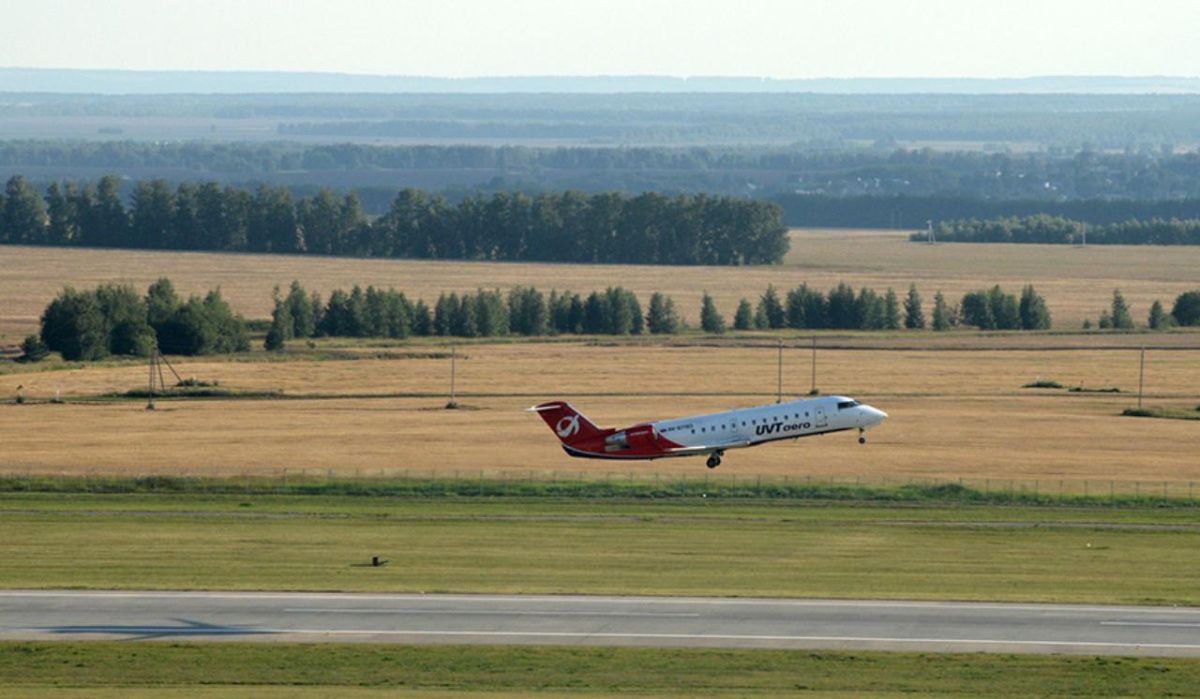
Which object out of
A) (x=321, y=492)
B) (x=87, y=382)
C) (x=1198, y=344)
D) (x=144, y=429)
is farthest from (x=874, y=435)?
(x=1198, y=344)

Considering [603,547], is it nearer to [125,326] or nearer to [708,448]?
[708,448]

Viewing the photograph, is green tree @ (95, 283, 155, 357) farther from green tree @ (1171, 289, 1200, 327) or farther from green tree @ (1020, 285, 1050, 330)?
green tree @ (1171, 289, 1200, 327)

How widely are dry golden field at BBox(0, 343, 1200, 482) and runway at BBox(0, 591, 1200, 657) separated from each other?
34.4 meters

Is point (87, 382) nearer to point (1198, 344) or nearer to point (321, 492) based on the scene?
point (321, 492)

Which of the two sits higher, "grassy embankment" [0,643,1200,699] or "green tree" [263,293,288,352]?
"green tree" [263,293,288,352]

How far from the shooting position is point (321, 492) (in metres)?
95.4

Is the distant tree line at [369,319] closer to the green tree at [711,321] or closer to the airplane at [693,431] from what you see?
the green tree at [711,321]

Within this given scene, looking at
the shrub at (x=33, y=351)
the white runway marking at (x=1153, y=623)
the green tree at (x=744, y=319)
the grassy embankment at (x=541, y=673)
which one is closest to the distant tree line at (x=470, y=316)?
the green tree at (x=744, y=319)

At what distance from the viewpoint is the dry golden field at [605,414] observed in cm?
10569

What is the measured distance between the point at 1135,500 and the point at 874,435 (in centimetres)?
2567

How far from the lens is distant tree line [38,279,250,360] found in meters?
164

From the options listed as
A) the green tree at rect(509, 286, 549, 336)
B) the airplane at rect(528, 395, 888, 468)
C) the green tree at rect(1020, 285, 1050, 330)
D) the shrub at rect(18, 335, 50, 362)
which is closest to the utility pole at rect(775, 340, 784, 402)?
the airplane at rect(528, 395, 888, 468)

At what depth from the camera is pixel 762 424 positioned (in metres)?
102

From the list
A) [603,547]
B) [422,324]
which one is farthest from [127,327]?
[603,547]
